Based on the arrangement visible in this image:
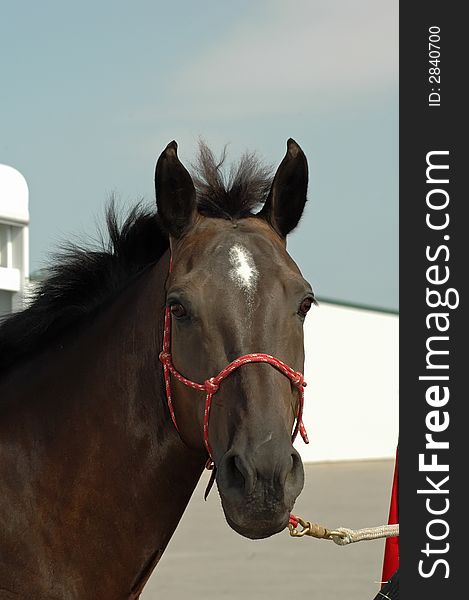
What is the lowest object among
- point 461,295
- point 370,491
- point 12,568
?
point 370,491

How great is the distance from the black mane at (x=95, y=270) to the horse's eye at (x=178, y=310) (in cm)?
53

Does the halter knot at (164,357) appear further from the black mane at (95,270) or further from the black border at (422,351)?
the black border at (422,351)

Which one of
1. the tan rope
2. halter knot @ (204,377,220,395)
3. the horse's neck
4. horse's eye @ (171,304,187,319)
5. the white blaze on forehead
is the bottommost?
the tan rope

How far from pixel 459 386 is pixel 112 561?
138 centimetres

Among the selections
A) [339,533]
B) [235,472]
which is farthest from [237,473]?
[339,533]

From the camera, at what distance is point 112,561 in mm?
3223

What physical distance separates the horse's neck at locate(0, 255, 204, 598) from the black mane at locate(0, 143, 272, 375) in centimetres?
26

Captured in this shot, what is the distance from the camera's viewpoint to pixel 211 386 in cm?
294

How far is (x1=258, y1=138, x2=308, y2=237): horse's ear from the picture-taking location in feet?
10.8

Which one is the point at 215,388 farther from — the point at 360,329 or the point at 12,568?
the point at 360,329

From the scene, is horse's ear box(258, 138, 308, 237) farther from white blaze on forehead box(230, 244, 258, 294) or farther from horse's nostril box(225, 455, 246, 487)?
horse's nostril box(225, 455, 246, 487)

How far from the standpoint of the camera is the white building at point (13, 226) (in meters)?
9.02

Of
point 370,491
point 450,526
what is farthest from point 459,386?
point 370,491

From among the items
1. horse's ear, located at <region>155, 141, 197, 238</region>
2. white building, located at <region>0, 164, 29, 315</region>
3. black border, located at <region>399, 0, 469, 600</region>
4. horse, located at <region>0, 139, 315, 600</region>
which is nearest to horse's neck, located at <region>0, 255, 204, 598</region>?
horse, located at <region>0, 139, 315, 600</region>
